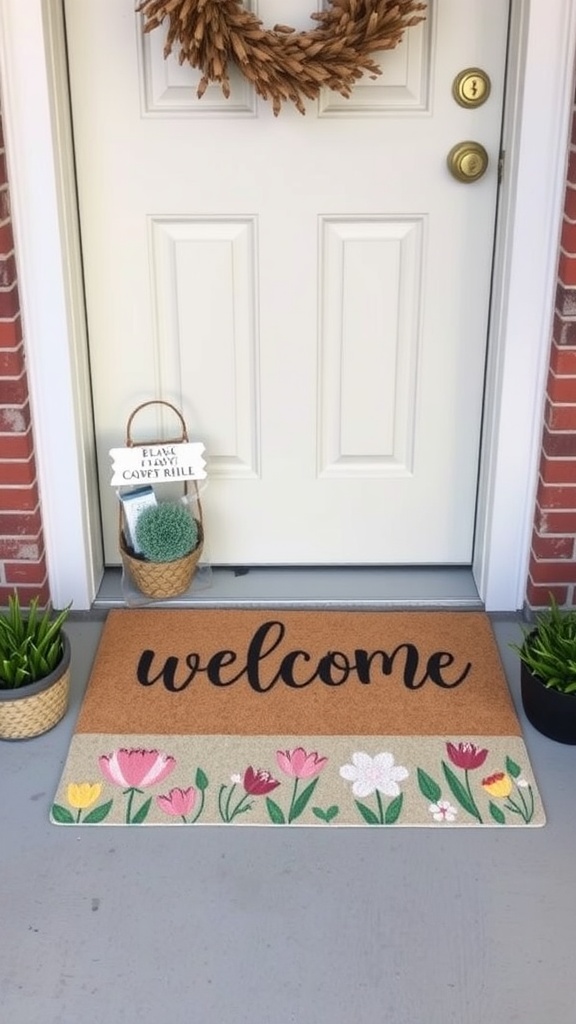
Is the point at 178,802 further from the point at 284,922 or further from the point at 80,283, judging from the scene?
the point at 80,283

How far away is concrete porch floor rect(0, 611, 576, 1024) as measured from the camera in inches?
64.7

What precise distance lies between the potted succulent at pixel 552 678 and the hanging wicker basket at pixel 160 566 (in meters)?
0.78

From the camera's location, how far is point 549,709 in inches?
83.7

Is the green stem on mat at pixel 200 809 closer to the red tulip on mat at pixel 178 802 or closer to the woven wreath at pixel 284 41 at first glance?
the red tulip on mat at pixel 178 802

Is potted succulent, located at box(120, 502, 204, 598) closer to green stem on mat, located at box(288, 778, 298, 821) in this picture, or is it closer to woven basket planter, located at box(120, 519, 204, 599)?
woven basket planter, located at box(120, 519, 204, 599)

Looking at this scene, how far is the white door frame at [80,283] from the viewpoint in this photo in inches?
84.9

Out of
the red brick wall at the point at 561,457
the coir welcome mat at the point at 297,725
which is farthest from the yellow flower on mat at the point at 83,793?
the red brick wall at the point at 561,457

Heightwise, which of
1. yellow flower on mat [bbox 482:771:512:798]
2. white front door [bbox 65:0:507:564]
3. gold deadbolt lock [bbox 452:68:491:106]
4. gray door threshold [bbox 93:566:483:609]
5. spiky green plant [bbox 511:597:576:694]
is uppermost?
gold deadbolt lock [bbox 452:68:491:106]

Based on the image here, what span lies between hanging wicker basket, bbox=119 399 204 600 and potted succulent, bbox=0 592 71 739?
381 millimetres

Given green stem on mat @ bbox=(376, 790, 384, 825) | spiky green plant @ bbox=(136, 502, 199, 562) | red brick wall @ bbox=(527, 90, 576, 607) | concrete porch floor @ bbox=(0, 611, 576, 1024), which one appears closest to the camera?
concrete porch floor @ bbox=(0, 611, 576, 1024)

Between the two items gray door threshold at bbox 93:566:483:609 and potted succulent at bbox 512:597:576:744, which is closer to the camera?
potted succulent at bbox 512:597:576:744

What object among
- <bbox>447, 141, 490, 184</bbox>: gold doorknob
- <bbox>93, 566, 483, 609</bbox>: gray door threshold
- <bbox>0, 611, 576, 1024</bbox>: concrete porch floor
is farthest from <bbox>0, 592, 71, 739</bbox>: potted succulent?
<bbox>447, 141, 490, 184</bbox>: gold doorknob

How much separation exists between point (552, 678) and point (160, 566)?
0.90m

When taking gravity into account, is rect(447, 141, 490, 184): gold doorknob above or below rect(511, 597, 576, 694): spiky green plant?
above
